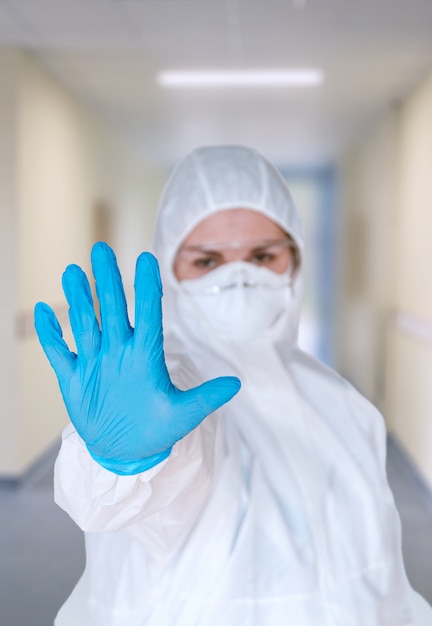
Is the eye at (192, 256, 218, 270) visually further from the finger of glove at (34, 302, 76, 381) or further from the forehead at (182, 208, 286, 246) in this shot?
the finger of glove at (34, 302, 76, 381)

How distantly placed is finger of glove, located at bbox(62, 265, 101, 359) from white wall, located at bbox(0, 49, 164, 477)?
2.78m

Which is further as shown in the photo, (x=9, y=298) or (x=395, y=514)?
(x=9, y=298)

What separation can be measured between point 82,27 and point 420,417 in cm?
263

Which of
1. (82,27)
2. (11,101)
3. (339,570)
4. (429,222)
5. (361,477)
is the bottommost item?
(339,570)

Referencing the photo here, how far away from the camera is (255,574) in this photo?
3.22 ft

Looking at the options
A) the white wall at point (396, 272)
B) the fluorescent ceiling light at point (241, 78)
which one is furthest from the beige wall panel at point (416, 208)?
the fluorescent ceiling light at point (241, 78)

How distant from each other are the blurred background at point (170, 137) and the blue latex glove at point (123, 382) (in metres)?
1.72

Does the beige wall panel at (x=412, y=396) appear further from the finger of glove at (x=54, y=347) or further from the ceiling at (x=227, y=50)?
the finger of glove at (x=54, y=347)

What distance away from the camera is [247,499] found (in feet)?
3.34

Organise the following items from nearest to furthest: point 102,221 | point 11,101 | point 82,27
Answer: point 82,27 < point 11,101 < point 102,221

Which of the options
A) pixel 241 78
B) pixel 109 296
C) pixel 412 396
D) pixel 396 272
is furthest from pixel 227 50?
pixel 109 296

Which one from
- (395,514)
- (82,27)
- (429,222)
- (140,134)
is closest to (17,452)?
(82,27)

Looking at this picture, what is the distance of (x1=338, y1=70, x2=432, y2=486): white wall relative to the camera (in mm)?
3811

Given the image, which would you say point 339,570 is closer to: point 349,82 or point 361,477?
point 361,477
